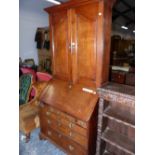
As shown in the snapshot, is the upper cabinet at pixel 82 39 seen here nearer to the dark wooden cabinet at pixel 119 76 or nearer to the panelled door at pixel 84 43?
the panelled door at pixel 84 43

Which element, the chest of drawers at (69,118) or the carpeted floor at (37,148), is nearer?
the chest of drawers at (69,118)

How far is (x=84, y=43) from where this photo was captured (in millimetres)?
1666

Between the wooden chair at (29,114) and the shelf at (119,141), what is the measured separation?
124 cm

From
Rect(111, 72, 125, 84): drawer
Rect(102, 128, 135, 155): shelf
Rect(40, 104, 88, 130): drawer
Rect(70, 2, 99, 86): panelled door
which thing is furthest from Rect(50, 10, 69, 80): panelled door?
Rect(111, 72, 125, 84): drawer

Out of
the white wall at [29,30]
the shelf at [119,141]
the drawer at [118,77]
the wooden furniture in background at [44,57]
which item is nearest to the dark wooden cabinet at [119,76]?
the drawer at [118,77]

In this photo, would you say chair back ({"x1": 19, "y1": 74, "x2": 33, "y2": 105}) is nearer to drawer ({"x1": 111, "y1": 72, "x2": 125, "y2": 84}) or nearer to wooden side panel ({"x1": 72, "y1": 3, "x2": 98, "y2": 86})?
wooden side panel ({"x1": 72, "y1": 3, "x2": 98, "y2": 86})

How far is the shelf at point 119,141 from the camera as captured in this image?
142cm

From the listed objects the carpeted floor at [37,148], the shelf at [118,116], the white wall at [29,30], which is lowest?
the carpeted floor at [37,148]

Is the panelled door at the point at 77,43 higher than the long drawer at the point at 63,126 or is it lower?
higher

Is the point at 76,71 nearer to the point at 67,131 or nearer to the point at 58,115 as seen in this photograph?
the point at 58,115

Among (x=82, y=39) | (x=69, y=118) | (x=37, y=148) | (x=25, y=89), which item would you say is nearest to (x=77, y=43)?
(x=82, y=39)

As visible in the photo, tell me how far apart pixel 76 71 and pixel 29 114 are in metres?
1.09
